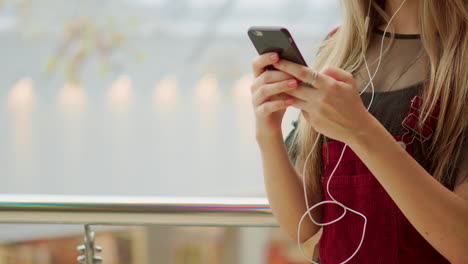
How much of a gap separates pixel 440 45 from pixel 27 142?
26.1 ft

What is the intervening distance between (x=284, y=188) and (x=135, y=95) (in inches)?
301

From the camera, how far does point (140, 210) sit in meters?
1.13

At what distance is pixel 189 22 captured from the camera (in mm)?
8586

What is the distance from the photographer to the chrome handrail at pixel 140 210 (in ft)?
3.66

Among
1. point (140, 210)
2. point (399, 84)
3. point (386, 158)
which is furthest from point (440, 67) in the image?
point (140, 210)

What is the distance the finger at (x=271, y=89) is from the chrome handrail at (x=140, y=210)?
1.19 feet

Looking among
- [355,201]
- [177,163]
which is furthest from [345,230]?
[177,163]

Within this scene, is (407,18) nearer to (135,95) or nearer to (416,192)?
(416,192)

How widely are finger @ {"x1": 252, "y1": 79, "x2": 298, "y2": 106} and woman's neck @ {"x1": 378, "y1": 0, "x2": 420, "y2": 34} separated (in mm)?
247

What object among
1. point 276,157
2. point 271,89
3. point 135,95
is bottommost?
point 135,95

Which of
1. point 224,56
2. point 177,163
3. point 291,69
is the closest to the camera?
point 291,69

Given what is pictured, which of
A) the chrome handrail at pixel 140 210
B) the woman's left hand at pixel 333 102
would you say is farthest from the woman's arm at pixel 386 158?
the chrome handrail at pixel 140 210

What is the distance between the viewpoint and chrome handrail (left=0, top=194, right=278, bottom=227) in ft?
3.66

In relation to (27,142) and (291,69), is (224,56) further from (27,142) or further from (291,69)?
(291,69)
